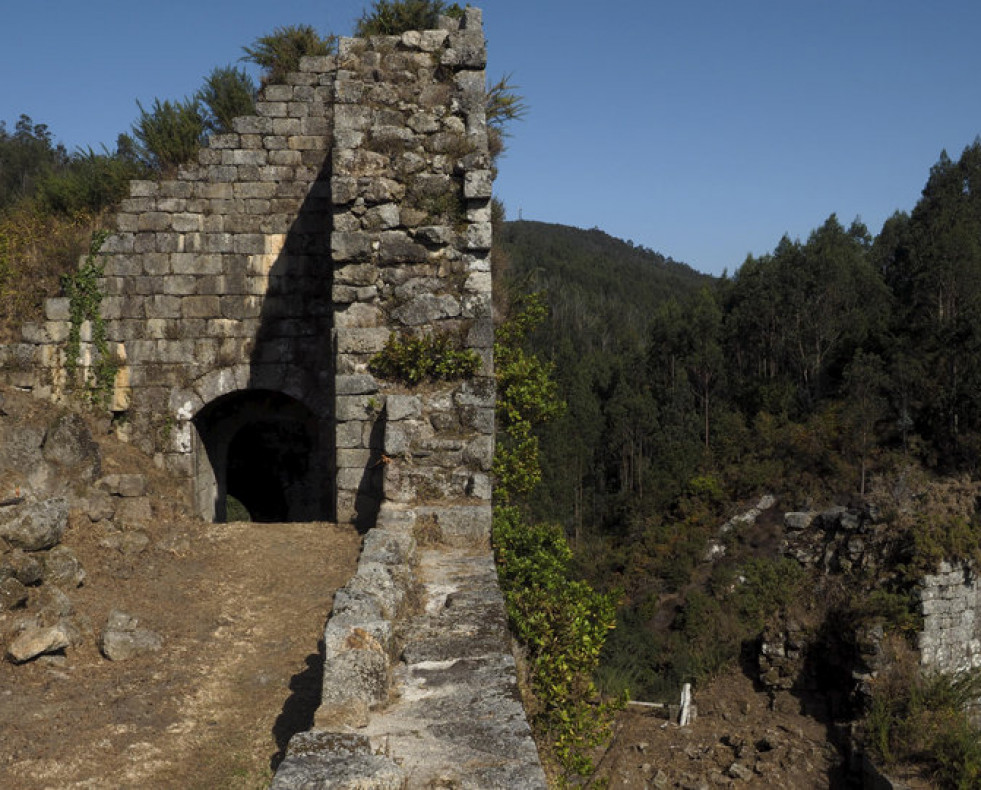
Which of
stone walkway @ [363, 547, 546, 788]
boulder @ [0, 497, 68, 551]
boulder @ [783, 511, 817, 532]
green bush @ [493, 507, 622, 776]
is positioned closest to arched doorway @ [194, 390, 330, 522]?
boulder @ [0, 497, 68, 551]

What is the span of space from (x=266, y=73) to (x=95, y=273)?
2916 millimetres

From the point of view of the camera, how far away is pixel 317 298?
857 cm

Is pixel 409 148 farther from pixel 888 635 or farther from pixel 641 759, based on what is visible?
pixel 888 635

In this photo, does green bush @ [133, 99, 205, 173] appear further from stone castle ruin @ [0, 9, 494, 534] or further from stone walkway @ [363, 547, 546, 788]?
stone walkway @ [363, 547, 546, 788]

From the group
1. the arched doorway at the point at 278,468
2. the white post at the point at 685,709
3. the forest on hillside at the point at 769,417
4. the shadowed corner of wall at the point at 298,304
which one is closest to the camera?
the shadowed corner of wall at the point at 298,304

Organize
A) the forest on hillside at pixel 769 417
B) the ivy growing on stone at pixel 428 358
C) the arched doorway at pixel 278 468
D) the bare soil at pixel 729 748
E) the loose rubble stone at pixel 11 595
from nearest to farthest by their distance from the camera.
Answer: the loose rubble stone at pixel 11 595 → the ivy growing on stone at pixel 428 358 → the arched doorway at pixel 278 468 → the bare soil at pixel 729 748 → the forest on hillside at pixel 769 417

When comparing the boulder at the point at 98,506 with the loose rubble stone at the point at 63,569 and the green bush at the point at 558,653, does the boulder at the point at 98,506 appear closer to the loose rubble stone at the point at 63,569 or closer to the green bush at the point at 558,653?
the loose rubble stone at the point at 63,569

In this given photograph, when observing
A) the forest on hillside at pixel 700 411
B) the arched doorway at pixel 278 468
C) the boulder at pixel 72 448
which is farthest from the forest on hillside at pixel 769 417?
the boulder at pixel 72 448

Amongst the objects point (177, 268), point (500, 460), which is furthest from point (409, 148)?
point (177, 268)

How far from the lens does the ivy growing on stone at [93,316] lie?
27.3ft

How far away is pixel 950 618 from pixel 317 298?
1439 centimetres

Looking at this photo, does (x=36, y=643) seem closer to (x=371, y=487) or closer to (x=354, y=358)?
(x=371, y=487)

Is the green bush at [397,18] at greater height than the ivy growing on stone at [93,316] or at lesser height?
greater

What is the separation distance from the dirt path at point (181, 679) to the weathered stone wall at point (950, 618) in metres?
14.2
